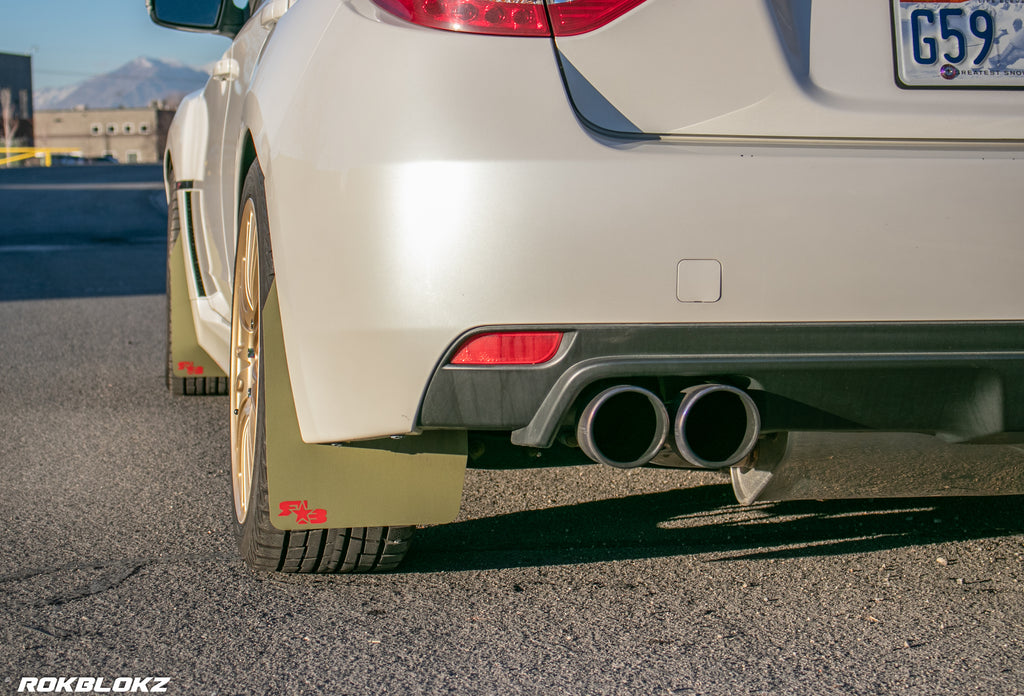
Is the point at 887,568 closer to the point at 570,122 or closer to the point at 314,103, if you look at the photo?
the point at 570,122

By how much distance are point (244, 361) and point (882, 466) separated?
1.70m

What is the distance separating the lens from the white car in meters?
2.11

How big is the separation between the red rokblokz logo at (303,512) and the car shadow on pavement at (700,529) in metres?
0.42

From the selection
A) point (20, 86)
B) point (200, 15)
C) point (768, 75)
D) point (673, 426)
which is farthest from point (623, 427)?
point (20, 86)

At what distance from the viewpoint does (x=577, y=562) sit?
2988mm

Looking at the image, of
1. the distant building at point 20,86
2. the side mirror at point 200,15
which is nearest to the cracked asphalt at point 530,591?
the side mirror at point 200,15

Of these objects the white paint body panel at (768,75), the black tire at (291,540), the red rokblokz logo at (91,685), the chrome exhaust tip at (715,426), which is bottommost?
the red rokblokz logo at (91,685)

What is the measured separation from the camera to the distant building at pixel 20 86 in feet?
337

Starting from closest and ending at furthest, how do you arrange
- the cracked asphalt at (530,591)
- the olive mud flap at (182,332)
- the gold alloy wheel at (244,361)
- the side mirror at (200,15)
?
the cracked asphalt at (530,591) → the gold alloy wheel at (244,361) → the side mirror at (200,15) → the olive mud flap at (182,332)

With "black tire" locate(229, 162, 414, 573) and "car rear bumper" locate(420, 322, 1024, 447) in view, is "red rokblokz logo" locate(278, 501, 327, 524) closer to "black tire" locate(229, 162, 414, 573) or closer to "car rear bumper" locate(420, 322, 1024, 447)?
"black tire" locate(229, 162, 414, 573)

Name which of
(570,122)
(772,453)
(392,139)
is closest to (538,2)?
(570,122)

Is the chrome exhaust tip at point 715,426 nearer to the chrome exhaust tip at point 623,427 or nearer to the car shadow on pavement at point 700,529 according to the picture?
the chrome exhaust tip at point 623,427

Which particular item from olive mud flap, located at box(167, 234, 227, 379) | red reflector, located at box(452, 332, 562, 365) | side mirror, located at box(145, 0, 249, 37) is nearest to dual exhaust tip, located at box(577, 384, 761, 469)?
red reflector, located at box(452, 332, 562, 365)

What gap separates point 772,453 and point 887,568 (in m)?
0.62
